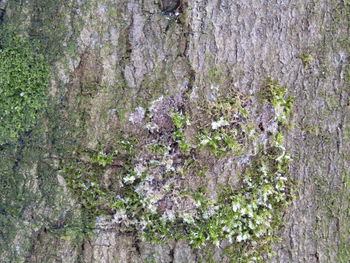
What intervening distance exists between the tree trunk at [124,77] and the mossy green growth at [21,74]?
0.05 m

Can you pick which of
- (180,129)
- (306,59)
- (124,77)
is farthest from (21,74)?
(306,59)

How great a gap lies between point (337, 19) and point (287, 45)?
322 mm

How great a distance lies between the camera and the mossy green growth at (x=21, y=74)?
2.07 meters

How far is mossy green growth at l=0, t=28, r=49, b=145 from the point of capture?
6.78ft

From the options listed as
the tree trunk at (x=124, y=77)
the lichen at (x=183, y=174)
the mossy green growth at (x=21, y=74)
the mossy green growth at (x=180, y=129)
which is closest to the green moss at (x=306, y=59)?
the tree trunk at (x=124, y=77)

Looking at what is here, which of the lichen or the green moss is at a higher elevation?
the green moss

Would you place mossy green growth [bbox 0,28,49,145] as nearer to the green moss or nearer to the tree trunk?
the tree trunk

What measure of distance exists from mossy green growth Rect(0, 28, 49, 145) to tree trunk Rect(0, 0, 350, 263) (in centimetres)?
5

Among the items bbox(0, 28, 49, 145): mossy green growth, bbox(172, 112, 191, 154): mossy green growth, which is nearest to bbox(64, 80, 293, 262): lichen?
bbox(172, 112, 191, 154): mossy green growth

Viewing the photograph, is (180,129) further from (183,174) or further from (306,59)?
(306,59)

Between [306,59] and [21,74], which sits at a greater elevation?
[306,59]

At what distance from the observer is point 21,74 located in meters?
2.07

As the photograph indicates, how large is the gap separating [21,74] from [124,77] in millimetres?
527

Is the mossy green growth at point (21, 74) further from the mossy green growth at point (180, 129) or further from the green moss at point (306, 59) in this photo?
the green moss at point (306, 59)
